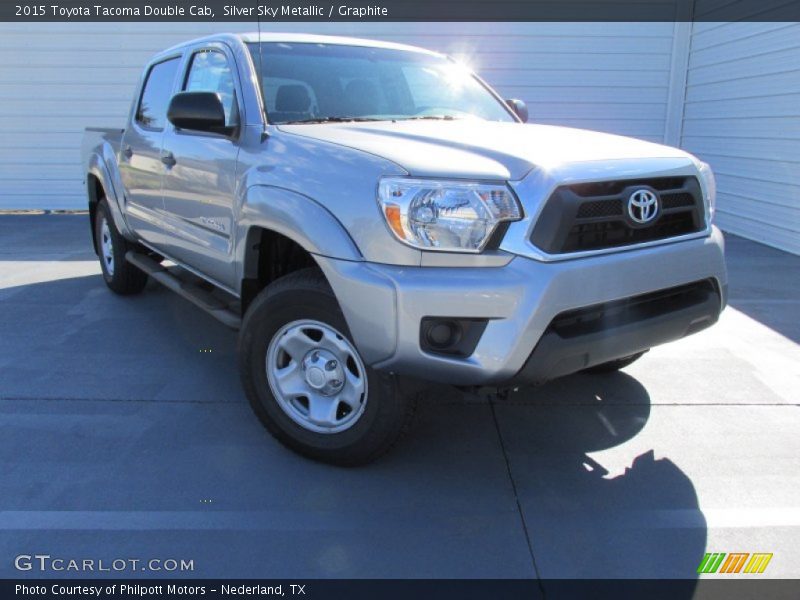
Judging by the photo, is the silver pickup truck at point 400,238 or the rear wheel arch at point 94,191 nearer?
the silver pickup truck at point 400,238

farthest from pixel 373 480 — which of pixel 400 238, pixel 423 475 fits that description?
pixel 400 238

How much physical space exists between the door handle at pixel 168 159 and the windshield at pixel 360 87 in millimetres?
862

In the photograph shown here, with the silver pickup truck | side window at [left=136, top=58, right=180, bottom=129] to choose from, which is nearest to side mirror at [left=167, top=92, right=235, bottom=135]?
the silver pickup truck

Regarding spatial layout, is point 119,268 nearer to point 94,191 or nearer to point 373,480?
point 94,191

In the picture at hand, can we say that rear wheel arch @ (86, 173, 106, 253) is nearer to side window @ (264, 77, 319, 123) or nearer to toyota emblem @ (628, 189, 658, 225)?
side window @ (264, 77, 319, 123)

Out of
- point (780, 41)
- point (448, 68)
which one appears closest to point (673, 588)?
point (448, 68)

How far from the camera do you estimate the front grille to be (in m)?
2.43

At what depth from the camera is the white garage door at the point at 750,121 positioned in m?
7.74

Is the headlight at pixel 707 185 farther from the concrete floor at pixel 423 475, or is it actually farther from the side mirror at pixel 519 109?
the side mirror at pixel 519 109

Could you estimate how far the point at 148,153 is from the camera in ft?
14.7

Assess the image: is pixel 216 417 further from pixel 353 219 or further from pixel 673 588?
pixel 673 588

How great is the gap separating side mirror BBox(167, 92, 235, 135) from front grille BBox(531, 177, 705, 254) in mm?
1717
